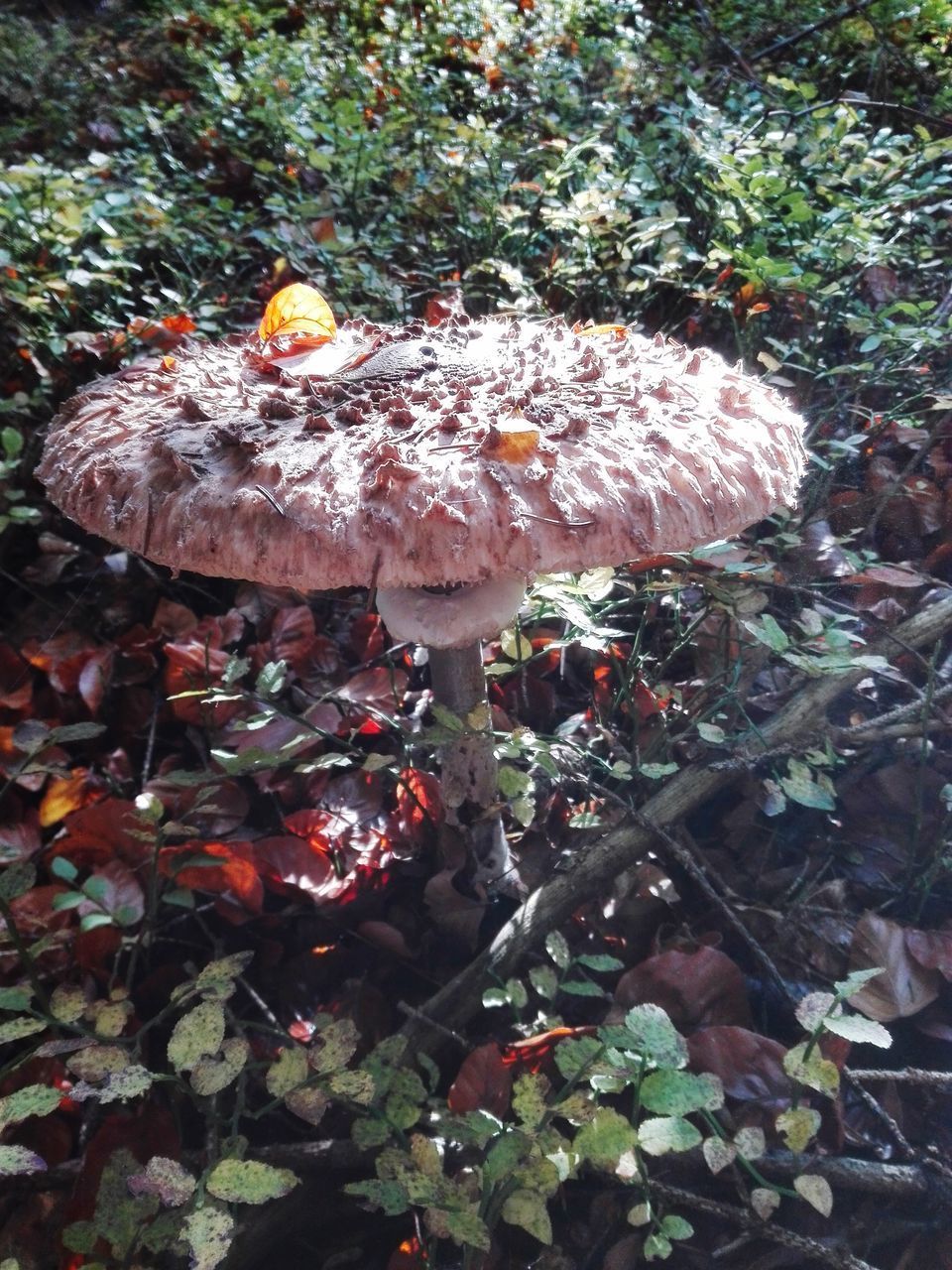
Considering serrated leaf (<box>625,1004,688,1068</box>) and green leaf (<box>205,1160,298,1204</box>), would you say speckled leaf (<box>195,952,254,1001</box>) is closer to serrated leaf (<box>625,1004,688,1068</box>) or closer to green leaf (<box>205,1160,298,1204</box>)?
green leaf (<box>205,1160,298,1204</box>)

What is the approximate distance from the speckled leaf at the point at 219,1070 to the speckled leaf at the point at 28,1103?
0.67 feet

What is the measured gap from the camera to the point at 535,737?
1774 millimetres

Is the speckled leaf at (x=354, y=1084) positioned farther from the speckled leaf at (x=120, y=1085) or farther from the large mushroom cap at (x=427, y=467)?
the large mushroom cap at (x=427, y=467)

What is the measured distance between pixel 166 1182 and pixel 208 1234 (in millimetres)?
122

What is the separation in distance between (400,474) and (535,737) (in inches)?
30.8

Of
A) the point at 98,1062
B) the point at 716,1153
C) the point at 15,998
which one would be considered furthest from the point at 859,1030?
the point at 15,998

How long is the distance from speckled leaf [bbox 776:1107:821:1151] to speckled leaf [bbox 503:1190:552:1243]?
402 millimetres

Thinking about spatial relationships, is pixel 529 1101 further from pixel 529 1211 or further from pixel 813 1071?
pixel 813 1071

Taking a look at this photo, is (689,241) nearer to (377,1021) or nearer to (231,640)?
(231,640)

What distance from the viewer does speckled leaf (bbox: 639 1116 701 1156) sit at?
4.11 ft

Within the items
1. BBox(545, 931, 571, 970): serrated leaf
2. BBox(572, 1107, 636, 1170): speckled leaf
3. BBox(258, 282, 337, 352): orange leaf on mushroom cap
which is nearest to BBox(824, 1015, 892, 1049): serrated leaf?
BBox(572, 1107, 636, 1170): speckled leaf

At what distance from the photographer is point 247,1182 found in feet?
3.86

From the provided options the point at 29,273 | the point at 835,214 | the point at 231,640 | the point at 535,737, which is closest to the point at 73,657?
the point at 231,640

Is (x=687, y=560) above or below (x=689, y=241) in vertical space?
below
